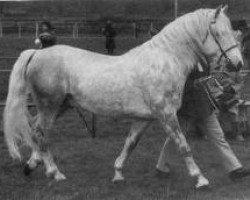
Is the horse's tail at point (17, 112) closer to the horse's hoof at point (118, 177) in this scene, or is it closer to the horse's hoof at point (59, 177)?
the horse's hoof at point (59, 177)

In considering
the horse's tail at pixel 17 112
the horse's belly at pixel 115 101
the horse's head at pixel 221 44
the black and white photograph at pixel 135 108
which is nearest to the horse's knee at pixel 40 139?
the black and white photograph at pixel 135 108

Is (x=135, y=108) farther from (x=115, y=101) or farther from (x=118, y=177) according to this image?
(x=118, y=177)

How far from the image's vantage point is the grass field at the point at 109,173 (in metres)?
6.09

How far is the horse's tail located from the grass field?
1.55 feet

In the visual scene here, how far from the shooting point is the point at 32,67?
6.76 meters

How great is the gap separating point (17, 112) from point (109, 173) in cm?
132

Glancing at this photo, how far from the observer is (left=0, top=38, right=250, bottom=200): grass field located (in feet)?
20.0

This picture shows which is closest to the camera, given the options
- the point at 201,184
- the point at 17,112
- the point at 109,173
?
the point at 201,184

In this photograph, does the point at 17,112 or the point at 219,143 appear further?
the point at 219,143

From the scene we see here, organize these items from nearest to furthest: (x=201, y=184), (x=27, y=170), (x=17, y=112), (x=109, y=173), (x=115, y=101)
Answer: (x=201, y=184) → (x=115, y=101) → (x=17, y=112) → (x=27, y=170) → (x=109, y=173)

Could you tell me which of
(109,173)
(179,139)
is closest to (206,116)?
(179,139)

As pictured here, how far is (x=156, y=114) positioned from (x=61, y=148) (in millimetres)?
2976

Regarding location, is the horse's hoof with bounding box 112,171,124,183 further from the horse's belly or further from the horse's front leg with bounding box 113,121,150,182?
the horse's belly

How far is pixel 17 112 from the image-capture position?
263 inches
